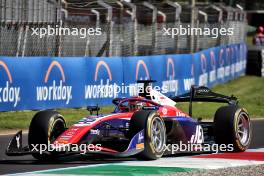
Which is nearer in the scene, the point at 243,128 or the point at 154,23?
the point at 243,128

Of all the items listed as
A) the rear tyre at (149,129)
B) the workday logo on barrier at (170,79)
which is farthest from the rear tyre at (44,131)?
the workday logo on barrier at (170,79)

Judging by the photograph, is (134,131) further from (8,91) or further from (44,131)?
(8,91)

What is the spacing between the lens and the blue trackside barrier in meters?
17.2

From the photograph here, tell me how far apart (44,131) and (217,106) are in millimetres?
12356

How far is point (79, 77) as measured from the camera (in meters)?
19.2

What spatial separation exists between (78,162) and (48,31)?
8.87 meters

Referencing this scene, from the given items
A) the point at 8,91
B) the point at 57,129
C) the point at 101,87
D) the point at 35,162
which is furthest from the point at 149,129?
the point at 101,87

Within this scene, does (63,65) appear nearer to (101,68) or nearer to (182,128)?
(101,68)

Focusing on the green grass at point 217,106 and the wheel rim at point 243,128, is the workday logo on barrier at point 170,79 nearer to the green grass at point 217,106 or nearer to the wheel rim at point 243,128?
the green grass at point 217,106

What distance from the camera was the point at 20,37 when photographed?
18469 millimetres

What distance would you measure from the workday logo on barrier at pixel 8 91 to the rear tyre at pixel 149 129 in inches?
261

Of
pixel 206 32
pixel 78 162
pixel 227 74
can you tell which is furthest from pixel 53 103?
pixel 227 74

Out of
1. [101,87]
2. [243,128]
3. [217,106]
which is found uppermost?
[243,128]

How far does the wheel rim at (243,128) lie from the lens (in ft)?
39.2
